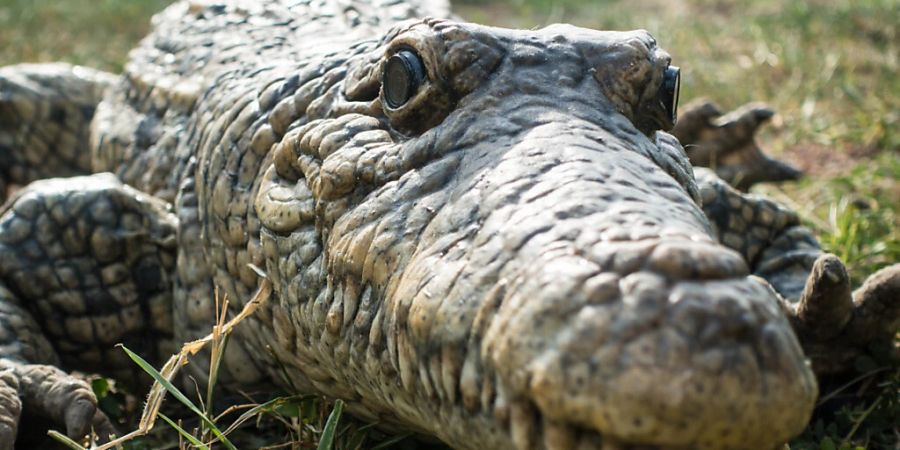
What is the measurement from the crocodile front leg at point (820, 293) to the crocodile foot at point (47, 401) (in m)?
1.85

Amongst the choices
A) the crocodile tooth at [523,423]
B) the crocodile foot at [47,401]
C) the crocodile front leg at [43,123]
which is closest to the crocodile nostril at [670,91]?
the crocodile tooth at [523,423]

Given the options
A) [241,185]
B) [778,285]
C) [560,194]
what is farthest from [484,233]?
[778,285]

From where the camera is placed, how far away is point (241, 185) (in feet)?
9.63

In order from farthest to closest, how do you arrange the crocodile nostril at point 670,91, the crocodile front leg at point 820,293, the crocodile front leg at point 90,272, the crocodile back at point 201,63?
the crocodile back at point 201,63
the crocodile front leg at point 90,272
the crocodile front leg at point 820,293
the crocodile nostril at point 670,91

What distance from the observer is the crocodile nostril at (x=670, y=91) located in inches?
101

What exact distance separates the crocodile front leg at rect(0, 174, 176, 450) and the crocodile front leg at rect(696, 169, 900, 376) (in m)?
1.82

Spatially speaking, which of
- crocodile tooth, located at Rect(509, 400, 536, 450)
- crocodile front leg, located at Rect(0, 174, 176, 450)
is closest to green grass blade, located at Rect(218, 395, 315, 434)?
crocodile front leg, located at Rect(0, 174, 176, 450)

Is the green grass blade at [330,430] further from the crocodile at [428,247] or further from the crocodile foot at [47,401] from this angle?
the crocodile foot at [47,401]

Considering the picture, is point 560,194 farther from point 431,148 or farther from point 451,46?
point 451,46

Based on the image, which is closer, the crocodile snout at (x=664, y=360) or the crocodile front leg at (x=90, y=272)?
the crocodile snout at (x=664, y=360)

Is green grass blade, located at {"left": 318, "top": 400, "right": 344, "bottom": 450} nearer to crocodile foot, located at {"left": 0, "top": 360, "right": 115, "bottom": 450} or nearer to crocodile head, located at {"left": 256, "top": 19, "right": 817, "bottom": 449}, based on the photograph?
crocodile head, located at {"left": 256, "top": 19, "right": 817, "bottom": 449}

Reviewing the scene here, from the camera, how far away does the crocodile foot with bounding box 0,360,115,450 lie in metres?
2.68

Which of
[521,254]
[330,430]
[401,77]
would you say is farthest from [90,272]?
[521,254]

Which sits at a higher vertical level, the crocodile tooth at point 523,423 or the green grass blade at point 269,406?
the crocodile tooth at point 523,423
